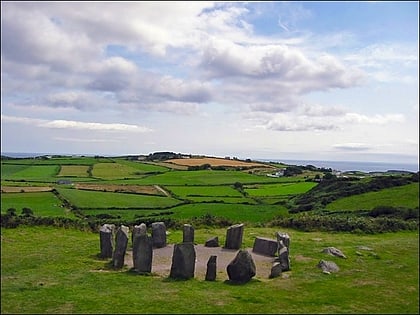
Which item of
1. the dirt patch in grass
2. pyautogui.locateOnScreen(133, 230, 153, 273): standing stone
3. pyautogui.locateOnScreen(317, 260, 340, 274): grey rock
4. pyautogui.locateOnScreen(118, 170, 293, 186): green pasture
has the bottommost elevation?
the dirt patch in grass

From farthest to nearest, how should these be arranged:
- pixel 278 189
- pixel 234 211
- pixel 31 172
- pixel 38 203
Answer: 1. pixel 278 189
2. pixel 234 211
3. pixel 31 172
4. pixel 38 203

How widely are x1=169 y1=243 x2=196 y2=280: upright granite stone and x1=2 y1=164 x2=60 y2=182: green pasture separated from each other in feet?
25.0

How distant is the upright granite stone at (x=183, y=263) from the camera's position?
19.1 metres

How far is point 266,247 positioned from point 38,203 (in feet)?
42.0

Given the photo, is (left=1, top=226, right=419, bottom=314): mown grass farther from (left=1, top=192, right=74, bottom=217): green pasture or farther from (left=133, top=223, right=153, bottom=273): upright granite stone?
(left=1, top=192, right=74, bottom=217): green pasture

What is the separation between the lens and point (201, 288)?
1755 centimetres

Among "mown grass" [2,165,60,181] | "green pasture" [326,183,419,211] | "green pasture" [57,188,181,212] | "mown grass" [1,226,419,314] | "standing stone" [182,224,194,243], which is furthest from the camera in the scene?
"green pasture" [326,183,419,211]

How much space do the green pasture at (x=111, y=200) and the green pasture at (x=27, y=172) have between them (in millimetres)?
1910

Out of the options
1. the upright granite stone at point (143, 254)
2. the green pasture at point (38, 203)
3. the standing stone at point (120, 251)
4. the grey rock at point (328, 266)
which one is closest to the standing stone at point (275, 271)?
the grey rock at point (328, 266)

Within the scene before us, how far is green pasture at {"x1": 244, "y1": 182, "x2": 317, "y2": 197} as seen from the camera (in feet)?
193

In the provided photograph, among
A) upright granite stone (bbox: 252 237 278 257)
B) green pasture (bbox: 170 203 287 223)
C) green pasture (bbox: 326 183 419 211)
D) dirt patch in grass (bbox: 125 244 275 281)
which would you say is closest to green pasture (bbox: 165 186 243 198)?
green pasture (bbox: 170 203 287 223)

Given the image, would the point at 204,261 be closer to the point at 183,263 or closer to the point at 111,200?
the point at 183,263

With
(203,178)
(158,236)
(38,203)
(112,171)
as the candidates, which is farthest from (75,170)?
(158,236)

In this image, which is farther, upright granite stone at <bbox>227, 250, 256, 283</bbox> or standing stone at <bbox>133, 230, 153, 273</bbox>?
standing stone at <bbox>133, 230, 153, 273</bbox>
